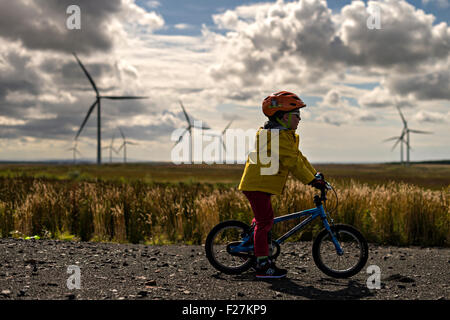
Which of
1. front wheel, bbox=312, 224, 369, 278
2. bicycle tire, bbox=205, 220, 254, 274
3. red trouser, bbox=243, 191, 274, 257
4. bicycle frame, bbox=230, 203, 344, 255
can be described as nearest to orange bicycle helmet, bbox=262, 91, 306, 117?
red trouser, bbox=243, 191, 274, 257

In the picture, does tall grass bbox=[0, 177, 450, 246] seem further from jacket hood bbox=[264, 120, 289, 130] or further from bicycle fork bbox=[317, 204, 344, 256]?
jacket hood bbox=[264, 120, 289, 130]

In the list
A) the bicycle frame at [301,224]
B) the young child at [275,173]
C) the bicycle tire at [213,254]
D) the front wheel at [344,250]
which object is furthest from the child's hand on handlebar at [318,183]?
the bicycle tire at [213,254]

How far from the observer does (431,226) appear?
452 inches

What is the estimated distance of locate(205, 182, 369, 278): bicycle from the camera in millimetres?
7445

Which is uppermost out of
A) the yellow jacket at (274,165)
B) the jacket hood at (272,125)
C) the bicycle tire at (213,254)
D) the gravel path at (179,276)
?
the jacket hood at (272,125)

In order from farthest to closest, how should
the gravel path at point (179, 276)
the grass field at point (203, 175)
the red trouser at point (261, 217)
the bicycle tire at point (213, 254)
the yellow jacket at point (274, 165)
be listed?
the grass field at point (203, 175) < the bicycle tire at point (213, 254) < the red trouser at point (261, 217) < the yellow jacket at point (274, 165) < the gravel path at point (179, 276)

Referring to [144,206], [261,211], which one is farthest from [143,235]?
[261,211]

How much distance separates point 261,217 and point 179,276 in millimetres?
1783

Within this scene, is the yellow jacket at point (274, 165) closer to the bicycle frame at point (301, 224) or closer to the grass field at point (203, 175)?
the bicycle frame at point (301, 224)

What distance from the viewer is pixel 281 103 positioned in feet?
23.6

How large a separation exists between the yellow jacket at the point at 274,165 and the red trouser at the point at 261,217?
0.17m

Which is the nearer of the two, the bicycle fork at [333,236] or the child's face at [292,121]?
the child's face at [292,121]

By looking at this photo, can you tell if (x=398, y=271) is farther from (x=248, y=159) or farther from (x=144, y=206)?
(x=144, y=206)

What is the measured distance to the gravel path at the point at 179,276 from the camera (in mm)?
6484
